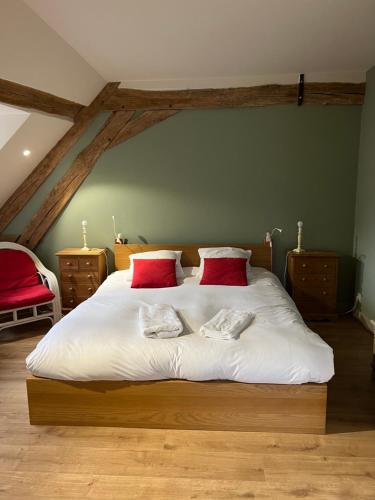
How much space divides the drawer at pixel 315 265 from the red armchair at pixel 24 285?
8.17 feet

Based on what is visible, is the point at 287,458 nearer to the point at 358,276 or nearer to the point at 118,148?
the point at 358,276

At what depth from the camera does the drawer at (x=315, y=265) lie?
369 centimetres

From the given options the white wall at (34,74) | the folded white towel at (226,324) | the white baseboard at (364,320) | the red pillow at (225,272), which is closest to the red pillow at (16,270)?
the white wall at (34,74)

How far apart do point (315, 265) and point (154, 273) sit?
5.39 ft

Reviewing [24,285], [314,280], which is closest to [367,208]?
[314,280]

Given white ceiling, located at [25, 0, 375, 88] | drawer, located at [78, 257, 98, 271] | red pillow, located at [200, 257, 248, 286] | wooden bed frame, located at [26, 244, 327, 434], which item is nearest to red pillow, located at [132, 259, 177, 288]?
red pillow, located at [200, 257, 248, 286]

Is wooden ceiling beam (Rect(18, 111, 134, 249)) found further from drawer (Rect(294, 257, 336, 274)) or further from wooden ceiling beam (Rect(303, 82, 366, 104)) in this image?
drawer (Rect(294, 257, 336, 274))

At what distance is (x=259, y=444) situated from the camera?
6.72 ft

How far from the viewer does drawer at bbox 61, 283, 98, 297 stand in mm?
3908

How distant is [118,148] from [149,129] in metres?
0.40

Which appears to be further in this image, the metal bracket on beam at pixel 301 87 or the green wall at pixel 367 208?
the metal bracket on beam at pixel 301 87

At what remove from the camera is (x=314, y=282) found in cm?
374

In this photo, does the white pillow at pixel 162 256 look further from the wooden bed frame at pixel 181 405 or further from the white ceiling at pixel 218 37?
the white ceiling at pixel 218 37

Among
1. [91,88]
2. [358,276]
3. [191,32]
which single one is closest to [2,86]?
[91,88]
